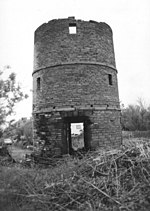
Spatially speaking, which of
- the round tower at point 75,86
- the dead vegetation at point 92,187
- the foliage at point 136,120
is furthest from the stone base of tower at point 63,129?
the foliage at point 136,120

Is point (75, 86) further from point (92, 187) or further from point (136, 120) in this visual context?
point (136, 120)

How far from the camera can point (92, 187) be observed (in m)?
4.16

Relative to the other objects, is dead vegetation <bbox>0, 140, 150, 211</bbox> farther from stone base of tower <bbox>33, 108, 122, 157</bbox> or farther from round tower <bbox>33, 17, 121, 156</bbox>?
round tower <bbox>33, 17, 121, 156</bbox>

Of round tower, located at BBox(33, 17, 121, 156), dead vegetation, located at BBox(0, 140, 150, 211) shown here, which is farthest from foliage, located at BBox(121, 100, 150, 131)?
dead vegetation, located at BBox(0, 140, 150, 211)

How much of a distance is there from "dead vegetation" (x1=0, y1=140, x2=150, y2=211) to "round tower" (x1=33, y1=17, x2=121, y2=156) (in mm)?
2853

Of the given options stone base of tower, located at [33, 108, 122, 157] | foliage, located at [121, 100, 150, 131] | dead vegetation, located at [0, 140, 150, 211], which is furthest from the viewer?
foliage, located at [121, 100, 150, 131]

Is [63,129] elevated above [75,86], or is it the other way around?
[75,86]

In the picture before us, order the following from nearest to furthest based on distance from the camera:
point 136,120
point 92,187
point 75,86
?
point 92,187, point 75,86, point 136,120

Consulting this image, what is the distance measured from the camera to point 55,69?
27.7ft

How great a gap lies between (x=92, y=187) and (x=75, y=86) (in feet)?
15.8

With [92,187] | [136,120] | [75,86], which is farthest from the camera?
[136,120]

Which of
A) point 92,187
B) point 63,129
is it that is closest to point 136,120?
point 63,129

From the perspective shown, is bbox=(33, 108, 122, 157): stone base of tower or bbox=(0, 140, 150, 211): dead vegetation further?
bbox=(33, 108, 122, 157): stone base of tower

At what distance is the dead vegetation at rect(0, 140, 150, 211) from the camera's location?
3.65 meters
